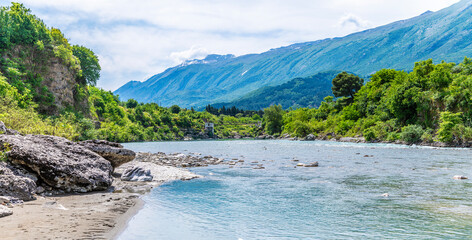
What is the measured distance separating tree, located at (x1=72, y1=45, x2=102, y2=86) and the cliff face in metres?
10.4

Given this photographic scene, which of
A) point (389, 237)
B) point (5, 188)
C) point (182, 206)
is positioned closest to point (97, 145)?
point (5, 188)

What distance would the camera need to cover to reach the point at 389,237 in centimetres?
830

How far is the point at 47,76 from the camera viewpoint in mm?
58938

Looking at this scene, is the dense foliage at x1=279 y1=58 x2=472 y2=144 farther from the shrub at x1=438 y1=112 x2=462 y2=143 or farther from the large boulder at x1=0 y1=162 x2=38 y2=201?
the large boulder at x1=0 y1=162 x2=38 y2=201

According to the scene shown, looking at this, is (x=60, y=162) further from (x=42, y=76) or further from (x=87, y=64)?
(x=87, y=64)

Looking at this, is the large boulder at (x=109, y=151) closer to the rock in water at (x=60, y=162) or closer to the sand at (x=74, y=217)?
the rock in water at (x=60, y=162)

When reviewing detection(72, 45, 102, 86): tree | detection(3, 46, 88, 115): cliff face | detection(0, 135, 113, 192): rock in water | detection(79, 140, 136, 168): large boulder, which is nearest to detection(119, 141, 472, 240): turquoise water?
detection(0, 135, 113, 192): rock in water

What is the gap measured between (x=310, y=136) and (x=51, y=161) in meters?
88.2

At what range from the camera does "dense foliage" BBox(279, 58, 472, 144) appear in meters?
46.8

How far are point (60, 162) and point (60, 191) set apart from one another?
1.23 metres

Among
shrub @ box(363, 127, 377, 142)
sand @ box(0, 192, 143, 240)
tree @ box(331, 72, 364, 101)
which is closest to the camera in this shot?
sand @ box(0, 192, 143, 240)

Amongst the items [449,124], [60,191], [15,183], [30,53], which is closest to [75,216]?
[15,183]

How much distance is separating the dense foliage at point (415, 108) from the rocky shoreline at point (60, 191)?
48252 mm

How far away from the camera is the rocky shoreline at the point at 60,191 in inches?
326
